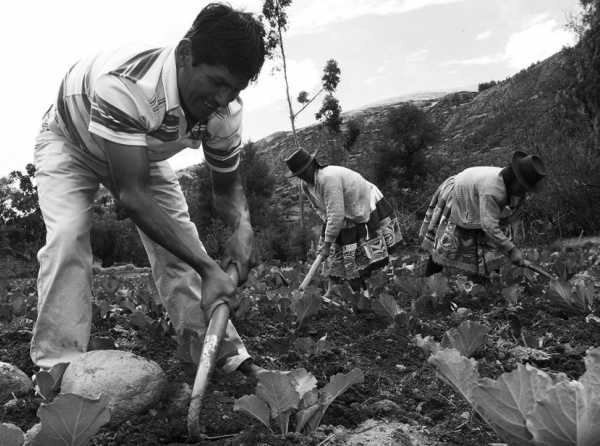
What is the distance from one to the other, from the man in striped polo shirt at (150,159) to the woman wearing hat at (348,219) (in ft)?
9.02

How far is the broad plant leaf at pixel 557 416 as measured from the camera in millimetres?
1354

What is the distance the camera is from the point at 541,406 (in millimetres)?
1354

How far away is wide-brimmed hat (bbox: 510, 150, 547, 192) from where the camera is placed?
511 centimetres

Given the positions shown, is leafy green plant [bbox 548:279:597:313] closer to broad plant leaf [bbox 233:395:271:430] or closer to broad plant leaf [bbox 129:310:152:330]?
broad plant leaf [bbox 129:310:152:330]

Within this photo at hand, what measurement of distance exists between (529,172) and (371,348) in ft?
8.37

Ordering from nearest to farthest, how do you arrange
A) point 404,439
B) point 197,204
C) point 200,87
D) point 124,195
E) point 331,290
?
point 404,439 → point 124,195 → point 200,87 → point 331,290 → point 197,204

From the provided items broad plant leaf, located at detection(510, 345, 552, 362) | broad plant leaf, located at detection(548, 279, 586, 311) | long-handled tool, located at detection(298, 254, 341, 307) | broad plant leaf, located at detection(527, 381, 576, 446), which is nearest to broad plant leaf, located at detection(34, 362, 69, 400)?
broad plant leaf, located at detection(527, 381, 576, 446)

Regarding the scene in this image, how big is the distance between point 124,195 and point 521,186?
397 centimetres

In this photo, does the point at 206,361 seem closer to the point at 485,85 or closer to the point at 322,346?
the point at 322,346

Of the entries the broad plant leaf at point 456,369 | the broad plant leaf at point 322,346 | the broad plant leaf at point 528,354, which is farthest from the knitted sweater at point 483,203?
the broad plant leaf at point 456,369

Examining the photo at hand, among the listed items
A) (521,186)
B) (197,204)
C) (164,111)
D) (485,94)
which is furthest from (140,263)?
(485,94)

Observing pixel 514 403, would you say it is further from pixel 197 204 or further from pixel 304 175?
pixel 197 204

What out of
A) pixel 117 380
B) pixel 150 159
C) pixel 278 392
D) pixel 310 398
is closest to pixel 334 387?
pixel 310 398

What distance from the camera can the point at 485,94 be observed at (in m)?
A: 40.5
